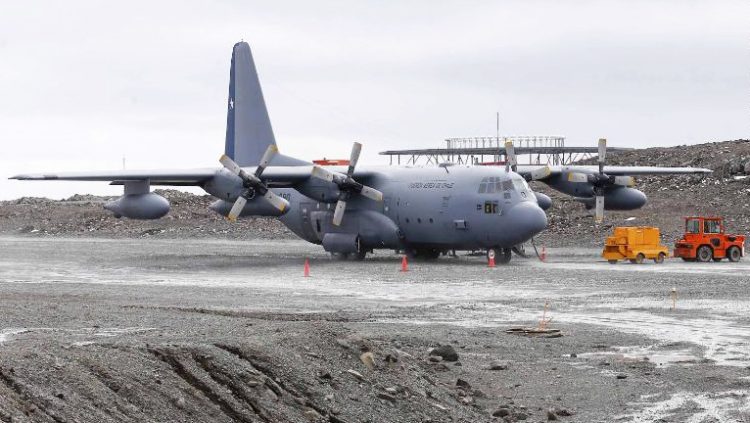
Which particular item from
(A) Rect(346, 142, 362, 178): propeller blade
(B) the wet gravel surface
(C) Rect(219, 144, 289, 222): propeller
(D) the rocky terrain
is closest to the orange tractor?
(B) the wet gravel surface

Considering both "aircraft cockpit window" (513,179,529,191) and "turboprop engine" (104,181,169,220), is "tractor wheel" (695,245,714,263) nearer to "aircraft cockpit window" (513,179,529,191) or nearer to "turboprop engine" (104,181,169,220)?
"aircraft cockpit window" (513,179,529,191)

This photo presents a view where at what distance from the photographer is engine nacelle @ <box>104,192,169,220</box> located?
1724 inches

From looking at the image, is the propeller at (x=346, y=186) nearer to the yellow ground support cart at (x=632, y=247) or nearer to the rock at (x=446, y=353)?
the yellow ground support cart at (x=632, y=247)

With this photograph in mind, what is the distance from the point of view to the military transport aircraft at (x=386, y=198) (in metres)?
42.0

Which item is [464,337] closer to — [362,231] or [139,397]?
[139,397]

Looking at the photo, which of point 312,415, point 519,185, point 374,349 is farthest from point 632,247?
point 312,415

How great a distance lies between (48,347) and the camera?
47.3ft

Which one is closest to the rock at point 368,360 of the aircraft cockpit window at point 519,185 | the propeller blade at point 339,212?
the aircraft cockpit window at point 519,185

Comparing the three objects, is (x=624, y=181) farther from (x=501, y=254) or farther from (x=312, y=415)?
(x=312, y=415)

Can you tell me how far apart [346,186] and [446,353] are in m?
27.2

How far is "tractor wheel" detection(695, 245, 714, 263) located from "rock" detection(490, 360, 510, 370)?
26.8 m

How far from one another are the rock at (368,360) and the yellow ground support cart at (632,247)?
2783 cm

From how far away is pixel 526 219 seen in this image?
40.8m

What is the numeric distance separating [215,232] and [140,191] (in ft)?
91.3
